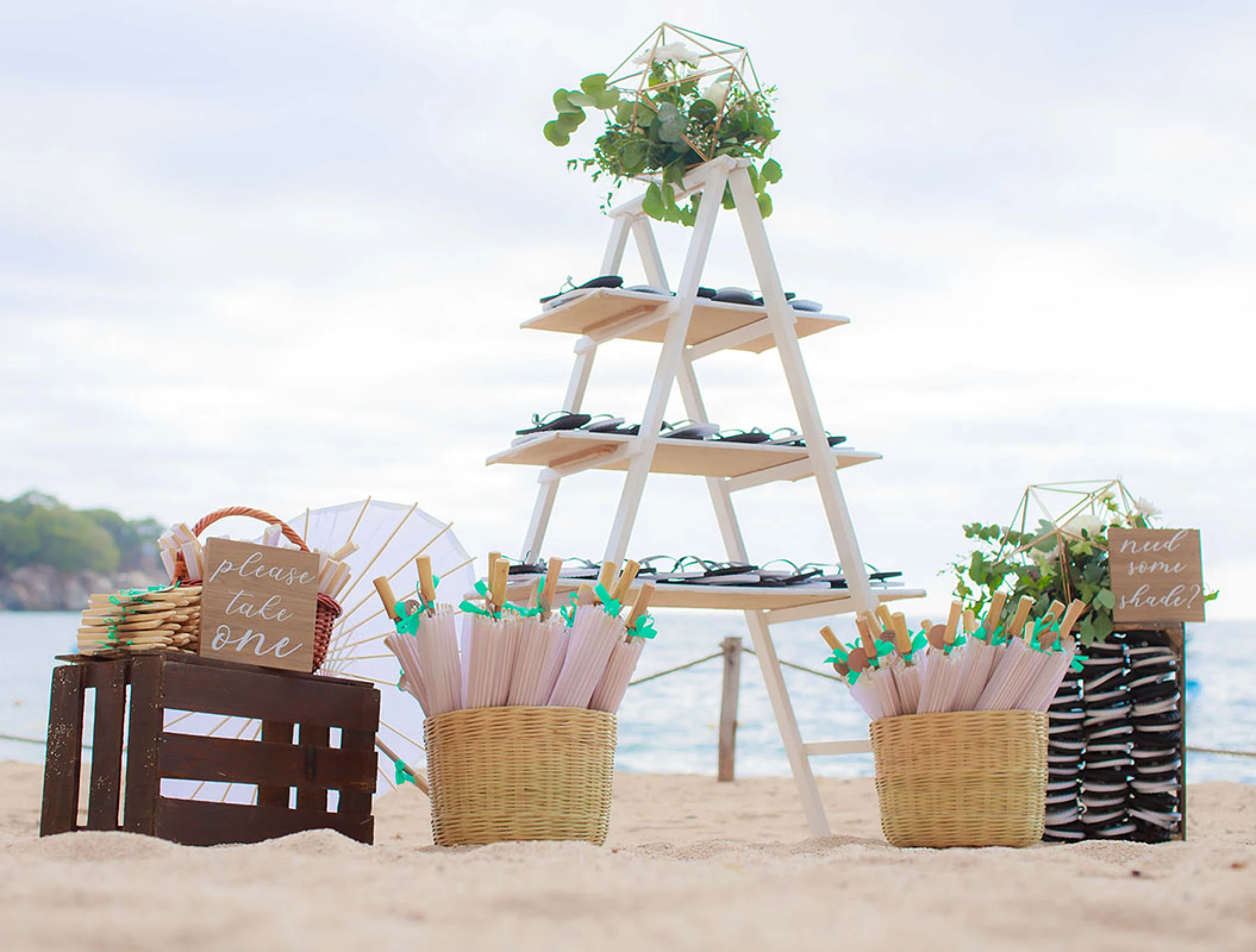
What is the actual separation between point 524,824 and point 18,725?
1551 centimetres

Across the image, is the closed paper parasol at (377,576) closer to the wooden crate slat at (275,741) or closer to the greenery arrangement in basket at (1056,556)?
the wooden crate slat at (275,741)

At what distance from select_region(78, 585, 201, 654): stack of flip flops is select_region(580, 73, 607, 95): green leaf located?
6.17 ft

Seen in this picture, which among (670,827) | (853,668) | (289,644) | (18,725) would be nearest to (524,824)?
(289,644)

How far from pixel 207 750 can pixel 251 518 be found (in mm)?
604

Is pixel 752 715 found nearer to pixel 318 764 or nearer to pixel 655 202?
pixel 655 202

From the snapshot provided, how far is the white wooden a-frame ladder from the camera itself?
3.46 meters

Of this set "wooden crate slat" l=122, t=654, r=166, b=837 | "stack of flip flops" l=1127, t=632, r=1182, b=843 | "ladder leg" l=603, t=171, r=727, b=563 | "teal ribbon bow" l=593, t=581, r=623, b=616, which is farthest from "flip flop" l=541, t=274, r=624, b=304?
"stack of flip flops" l=1127, t=632, r=1182, b=843

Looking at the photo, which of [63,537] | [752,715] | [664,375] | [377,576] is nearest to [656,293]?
[664,375]

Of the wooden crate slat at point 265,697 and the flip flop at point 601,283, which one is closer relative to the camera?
the wooden crate slat at point 265,697

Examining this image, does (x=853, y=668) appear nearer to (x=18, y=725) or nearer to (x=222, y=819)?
(x=222, y=819)

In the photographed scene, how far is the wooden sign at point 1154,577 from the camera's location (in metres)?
3.28

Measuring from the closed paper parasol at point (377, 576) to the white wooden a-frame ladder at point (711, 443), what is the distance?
0.97 feet

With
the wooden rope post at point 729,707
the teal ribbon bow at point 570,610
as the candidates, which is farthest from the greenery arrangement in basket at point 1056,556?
the wooden rope post at point 729,707

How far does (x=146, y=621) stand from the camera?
8.41 feet
